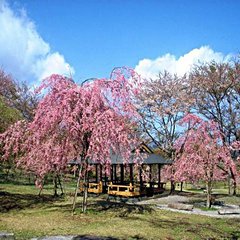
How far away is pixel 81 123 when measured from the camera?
12.6m

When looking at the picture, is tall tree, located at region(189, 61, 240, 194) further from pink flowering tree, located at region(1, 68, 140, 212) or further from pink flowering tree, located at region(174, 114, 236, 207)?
pink flowering tree, located at region(1, 68, 140, 212)

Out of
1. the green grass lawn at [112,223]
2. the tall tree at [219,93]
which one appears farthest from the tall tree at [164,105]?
the green grass lawn at [112,223]

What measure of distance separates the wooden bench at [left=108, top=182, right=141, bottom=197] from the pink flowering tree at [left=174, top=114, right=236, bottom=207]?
374 cm

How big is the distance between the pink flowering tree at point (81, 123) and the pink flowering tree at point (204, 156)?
5.02 m

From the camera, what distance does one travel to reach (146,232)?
1034 centimetres

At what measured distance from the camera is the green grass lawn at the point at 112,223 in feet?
33.1

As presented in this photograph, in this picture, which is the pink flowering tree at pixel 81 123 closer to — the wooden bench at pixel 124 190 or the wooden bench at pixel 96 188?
the wooden bench at pixel 124 190

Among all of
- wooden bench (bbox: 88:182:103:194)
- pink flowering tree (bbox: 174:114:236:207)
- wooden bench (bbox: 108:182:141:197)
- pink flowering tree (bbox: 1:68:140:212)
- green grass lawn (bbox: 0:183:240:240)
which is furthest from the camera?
wooden bench (bbox: 88:182:103:194)

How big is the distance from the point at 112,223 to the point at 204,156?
7206 mm

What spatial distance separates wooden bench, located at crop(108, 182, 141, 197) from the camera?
2108 cm

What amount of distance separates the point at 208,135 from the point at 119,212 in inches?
271

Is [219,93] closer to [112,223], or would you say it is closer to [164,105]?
[164,105]

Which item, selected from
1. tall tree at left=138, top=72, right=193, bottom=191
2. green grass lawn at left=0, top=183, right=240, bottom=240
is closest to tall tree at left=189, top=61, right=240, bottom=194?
tall tree at left=138, top=72, right=193, bottom=191

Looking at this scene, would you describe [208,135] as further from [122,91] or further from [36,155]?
[36,155]
